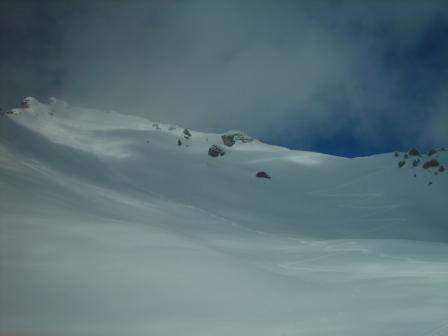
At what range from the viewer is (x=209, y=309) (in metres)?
5.62

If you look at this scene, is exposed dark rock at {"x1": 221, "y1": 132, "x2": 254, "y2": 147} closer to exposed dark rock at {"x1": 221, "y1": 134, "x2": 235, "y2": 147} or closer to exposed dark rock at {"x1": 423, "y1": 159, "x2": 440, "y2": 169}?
exposed dark rock at {"x1": 221, "y1": 134, "x2": 235, "y2": 147}

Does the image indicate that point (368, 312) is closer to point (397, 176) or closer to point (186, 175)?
point (186, 175)

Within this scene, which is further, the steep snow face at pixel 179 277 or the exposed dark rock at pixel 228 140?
the exposed dark rock at pixel 228 140

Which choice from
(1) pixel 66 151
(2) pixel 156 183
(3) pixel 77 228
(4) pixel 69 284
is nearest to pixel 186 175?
(2) pixel 156 183

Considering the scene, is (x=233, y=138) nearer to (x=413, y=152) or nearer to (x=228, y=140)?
(x=228, y=140)

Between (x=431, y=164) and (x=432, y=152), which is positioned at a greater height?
(x=432, y=152)

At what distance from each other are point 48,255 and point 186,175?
28.3 metres

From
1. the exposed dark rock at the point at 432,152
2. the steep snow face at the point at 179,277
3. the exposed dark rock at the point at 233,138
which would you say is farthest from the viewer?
the exposed dark rock at the point at 233,138

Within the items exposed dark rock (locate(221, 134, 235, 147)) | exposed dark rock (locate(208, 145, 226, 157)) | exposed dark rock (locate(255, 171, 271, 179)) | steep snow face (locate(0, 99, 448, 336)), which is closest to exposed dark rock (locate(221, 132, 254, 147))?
exposed dark rock (locate(221, 134, 235, 147))

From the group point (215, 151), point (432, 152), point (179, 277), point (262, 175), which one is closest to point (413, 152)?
point (432, 152)

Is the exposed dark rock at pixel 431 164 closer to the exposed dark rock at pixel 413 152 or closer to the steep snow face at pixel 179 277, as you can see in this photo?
the exposed dark rock at pixel 413 152

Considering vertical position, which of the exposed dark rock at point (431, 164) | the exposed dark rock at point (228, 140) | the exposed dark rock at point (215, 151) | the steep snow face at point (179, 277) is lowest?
the steep snow face at point (179, 277)

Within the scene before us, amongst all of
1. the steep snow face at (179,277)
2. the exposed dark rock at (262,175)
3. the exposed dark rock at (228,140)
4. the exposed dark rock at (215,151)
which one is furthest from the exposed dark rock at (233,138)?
the steep snow face at (179,277)

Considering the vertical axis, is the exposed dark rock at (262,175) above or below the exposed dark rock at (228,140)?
below
